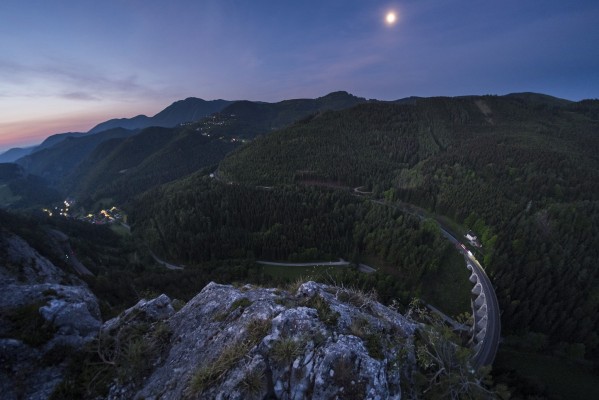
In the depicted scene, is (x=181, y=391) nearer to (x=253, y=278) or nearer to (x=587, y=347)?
(x=253, y=278)

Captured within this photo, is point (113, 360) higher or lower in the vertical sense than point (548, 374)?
higher

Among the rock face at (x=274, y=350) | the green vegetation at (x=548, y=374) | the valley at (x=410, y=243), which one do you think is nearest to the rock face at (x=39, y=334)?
the rock face at (x=274, y=350)

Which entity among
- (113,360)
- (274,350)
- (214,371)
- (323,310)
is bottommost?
(113,360)

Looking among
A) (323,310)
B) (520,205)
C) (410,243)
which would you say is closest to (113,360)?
(323,310)

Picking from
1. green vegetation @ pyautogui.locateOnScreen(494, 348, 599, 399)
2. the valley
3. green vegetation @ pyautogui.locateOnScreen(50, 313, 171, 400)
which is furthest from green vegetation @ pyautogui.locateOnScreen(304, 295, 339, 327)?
green vegetation @ pyautogui.locateOnScreen(494, 348, 599, 399)

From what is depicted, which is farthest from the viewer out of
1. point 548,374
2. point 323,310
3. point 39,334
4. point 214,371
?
point 548,374

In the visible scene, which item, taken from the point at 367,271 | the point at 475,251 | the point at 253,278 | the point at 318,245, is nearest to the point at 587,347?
the point at 475,251

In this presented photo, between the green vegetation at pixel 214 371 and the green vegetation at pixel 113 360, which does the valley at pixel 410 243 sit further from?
the green vegetation at pixel 214 371

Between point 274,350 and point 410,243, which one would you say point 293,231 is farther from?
point 274,350
